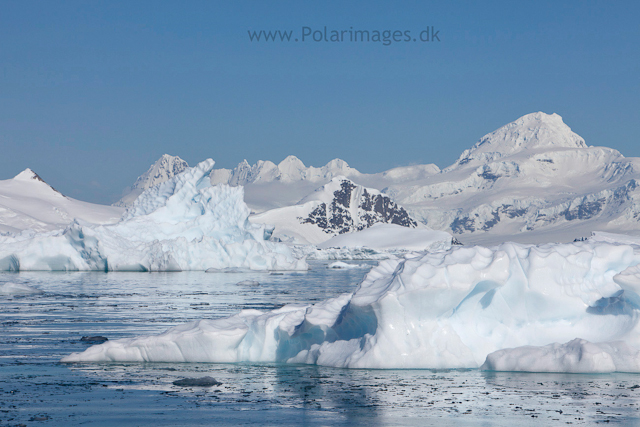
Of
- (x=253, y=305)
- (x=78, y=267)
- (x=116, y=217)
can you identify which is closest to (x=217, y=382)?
(x=253, y=305)

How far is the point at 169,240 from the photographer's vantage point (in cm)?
4997

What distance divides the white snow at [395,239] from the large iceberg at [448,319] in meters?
124

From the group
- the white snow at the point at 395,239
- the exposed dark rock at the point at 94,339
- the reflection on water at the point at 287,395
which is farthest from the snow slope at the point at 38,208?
the reflection on water at the point at 287,395

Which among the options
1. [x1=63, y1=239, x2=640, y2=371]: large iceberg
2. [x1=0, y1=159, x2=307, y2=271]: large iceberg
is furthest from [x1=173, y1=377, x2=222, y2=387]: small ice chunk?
[x1=0, y1=159, x2=307, y2=271]: large iceberg

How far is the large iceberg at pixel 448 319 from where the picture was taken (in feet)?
42.7

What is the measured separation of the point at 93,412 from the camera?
9.44 m

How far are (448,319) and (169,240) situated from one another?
3891cm

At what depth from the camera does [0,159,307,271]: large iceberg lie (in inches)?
1852

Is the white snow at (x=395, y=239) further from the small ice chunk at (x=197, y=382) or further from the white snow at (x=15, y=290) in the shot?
the small ice chunk at (x=197, y=382)

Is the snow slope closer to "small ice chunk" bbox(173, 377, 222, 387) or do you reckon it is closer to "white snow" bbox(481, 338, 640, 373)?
"small ice chunk" bbox(173, 377, 222, 387)

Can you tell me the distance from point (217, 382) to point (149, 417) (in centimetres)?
261

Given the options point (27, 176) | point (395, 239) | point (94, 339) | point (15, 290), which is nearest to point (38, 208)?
point (27, 176)

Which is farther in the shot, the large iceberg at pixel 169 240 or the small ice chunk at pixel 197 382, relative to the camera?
the large iceberg at pixel 169 240

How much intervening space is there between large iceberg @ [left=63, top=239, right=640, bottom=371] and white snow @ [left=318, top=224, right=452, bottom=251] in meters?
124
